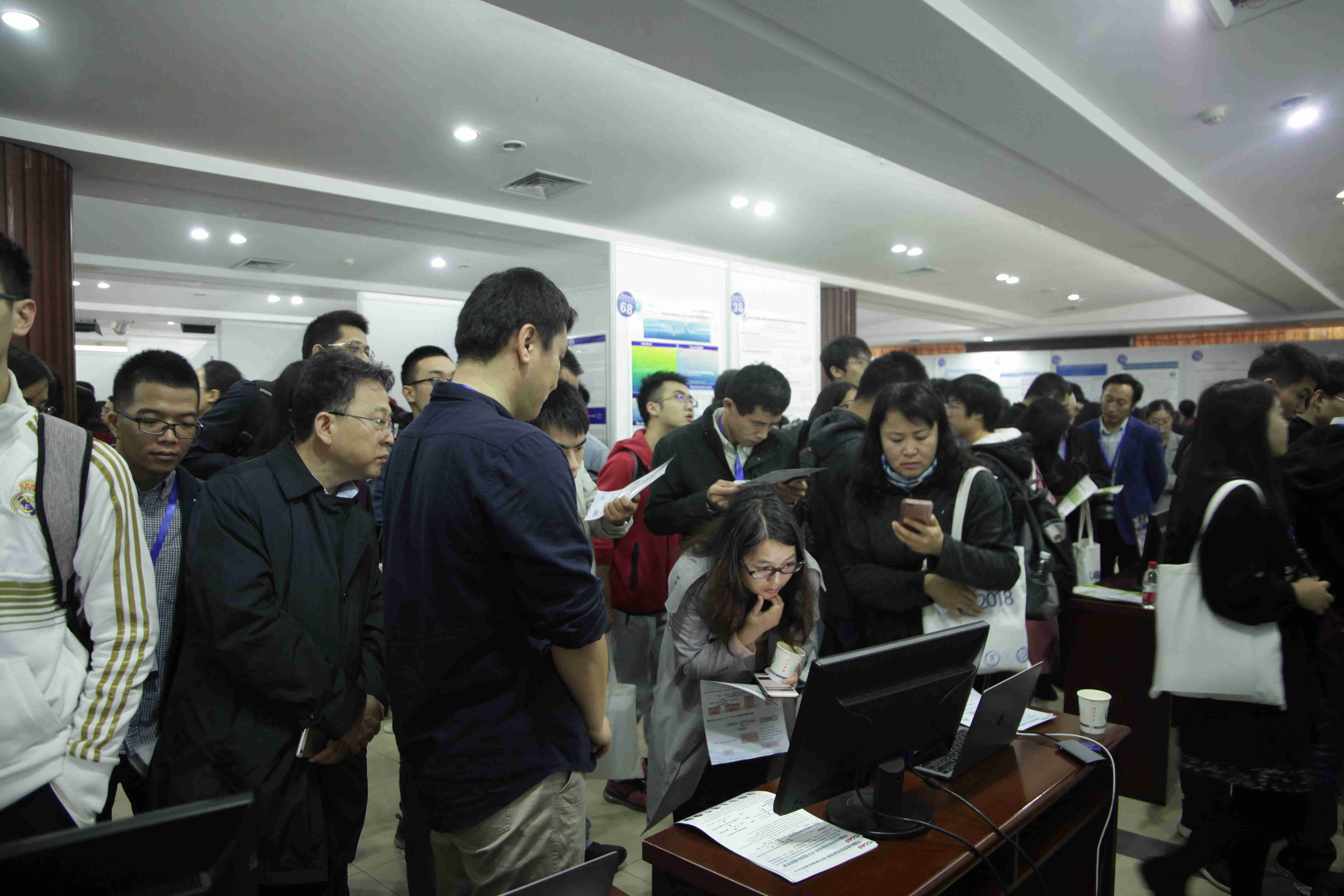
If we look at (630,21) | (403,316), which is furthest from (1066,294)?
(630,21)

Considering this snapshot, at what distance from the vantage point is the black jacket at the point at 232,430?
254cm

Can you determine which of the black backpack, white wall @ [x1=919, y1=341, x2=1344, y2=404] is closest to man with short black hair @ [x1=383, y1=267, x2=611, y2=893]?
the black backpack

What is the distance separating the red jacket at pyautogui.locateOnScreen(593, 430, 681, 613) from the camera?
9.27 ft

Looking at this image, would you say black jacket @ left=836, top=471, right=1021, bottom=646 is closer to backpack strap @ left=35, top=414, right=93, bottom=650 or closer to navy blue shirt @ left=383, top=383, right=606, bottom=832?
navy blue shirt @ left=383, top=383, right=606, bottom=832

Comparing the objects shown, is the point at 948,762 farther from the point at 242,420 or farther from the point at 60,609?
the point at 242,420

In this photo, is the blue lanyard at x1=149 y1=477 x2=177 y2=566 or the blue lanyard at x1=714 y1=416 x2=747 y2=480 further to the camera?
the blue lanyard at x1=714 y1=416 x2=747 y2=480

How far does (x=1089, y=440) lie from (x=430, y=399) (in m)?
4.42

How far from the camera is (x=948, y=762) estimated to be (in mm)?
1666

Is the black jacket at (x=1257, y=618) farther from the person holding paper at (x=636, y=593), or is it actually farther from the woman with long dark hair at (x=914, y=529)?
the person holding paper at (x=636, y=593)

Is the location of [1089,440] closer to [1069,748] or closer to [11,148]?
[1069,748]

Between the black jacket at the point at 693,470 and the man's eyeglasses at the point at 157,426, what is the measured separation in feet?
4.62

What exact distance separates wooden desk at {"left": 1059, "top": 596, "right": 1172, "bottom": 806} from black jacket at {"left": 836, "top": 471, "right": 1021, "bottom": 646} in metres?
1.26

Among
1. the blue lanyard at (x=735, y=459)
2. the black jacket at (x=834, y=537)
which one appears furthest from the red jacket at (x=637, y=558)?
the black jacket at (x=834, y=537)

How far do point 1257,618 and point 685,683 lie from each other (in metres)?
1.41
